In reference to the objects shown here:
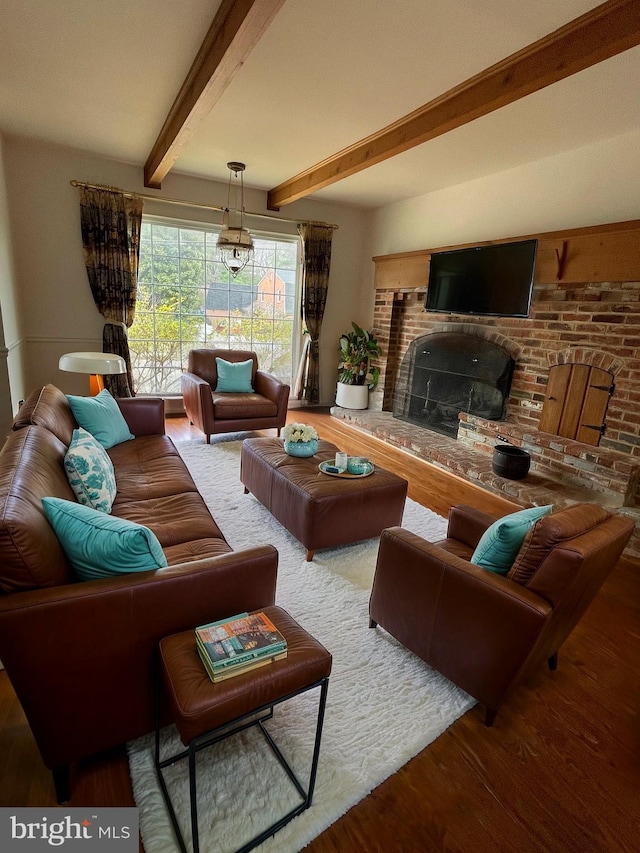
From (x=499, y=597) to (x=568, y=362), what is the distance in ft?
8.90

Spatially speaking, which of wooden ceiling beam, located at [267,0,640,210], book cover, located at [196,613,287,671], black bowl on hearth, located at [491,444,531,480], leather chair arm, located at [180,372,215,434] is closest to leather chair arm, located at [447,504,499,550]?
book cover, located at [196,613,287,671]

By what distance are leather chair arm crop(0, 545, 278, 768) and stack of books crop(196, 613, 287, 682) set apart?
0.38ft

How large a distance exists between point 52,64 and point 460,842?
13.2 ft

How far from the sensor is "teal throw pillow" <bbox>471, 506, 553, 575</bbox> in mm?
1556

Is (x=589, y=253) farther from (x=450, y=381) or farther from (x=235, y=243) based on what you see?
(x=235, y=243)

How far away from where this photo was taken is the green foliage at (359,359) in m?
5.61

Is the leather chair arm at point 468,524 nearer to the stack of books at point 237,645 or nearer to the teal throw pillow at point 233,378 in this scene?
the stack of books at point 237,645

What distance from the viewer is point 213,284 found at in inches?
206

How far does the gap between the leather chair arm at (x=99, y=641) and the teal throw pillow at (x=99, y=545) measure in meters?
0.04

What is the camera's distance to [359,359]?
221 inches

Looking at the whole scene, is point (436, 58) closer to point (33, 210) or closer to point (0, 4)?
point (0, 4)

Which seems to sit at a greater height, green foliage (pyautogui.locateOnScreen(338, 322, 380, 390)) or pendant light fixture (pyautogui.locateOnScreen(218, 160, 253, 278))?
pendant light fixture (pyautogui.locateOnScreen(218, 160, 253, 278))

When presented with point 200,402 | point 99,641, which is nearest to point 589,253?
point 200,402

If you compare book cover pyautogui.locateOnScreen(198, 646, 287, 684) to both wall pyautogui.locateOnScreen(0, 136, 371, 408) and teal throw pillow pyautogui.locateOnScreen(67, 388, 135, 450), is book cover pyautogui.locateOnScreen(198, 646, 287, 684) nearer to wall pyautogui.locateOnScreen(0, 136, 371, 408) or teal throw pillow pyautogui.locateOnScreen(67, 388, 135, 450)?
teal throw pillow pyautogui.locateOnScreen(67, 388, 135, 450)
